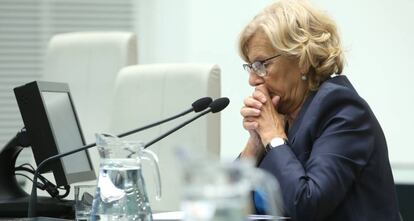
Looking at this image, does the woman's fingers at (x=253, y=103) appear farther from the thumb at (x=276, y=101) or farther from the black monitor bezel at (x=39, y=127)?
the black monitor bezel at (x=39, y=127)

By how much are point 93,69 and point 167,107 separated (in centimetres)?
61

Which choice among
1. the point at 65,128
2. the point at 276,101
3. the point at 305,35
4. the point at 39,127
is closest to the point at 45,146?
the point at 39,127

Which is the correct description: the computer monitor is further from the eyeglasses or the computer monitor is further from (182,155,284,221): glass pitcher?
(182,155,284,221): glass pitcher

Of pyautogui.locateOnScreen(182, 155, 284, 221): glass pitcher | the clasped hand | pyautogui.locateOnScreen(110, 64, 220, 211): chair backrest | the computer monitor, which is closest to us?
pyautogui.locateOnScreen(182, 155, 284, 221): glass pitcher

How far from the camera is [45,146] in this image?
2.02 meters

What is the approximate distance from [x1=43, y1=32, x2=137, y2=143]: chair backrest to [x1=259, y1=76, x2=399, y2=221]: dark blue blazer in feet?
4.22

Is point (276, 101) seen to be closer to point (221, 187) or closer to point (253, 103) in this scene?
point (253, 103)

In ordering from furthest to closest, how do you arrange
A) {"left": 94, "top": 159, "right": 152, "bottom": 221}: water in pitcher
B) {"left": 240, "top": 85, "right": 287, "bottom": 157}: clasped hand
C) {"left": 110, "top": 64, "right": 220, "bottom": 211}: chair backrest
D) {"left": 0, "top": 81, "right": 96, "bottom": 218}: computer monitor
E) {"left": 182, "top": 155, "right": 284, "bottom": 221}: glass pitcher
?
{"left": 110, "top": 64, "right": 220, "bottom": 211}: chair backrest < {"left": 240, "top": 85, "right": 287, "bottom": 157}: clasped hand < {"left": 0, "top": 81, "right": 96, "bottom": 218}: computer monitor < {"left": 94, "top": 159, "right": 152, "bottom": 221}: water in pitcher < {"left": 182, "top": 155, "right": 284, "bottom": 221}: glass pitcher

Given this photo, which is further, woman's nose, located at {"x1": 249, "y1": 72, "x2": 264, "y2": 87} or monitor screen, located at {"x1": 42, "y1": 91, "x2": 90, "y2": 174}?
woman's nose, located at {"x1": 249, "y1": 72, "x2": 264, "y2": 87}

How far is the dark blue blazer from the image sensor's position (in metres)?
1.90

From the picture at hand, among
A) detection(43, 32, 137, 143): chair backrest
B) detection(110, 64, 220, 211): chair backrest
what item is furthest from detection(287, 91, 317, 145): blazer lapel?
detection(43, 32, 137, 143): chair backrest

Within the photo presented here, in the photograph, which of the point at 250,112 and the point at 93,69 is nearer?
the point at 250,112

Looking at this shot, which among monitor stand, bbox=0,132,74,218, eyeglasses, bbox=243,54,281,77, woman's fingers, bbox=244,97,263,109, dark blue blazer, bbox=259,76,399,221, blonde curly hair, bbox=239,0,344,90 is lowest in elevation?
monitor stand, bbox=0,132,74,218

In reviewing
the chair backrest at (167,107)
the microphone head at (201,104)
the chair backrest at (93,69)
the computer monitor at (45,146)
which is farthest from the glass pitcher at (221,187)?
the chair backrest at (93,69)
